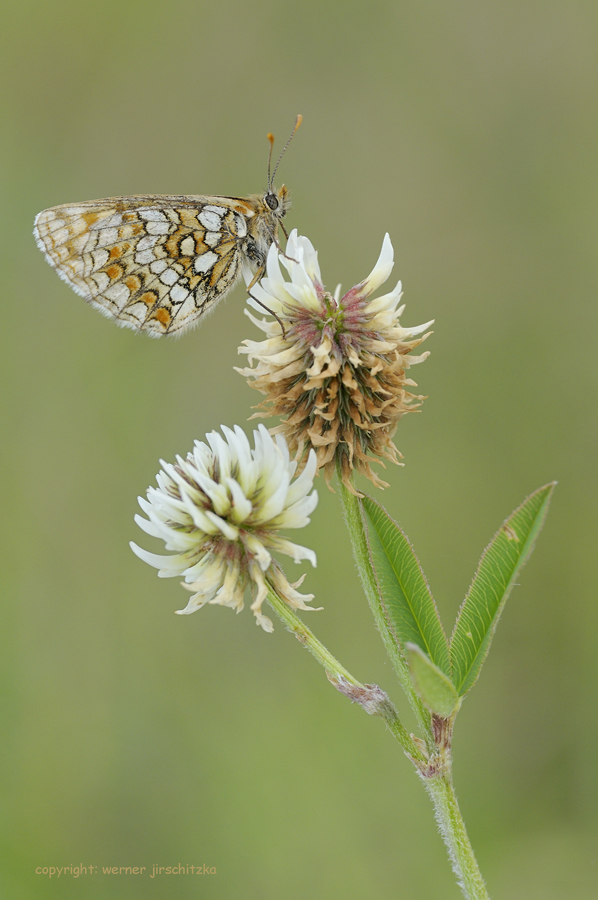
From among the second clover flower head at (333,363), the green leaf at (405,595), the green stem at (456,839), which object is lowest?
the green stem at (456,839)

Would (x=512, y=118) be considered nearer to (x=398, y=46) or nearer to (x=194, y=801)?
(x=398, y=46)

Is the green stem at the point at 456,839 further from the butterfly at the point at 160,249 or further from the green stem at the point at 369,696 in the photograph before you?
the butterfly at the point at 160,249

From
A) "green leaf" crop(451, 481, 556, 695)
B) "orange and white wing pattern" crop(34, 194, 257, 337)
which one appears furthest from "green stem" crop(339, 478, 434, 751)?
"orange and white wing pattern" crop(34, 194, 257, 337)

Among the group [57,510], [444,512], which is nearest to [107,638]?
[57,510]

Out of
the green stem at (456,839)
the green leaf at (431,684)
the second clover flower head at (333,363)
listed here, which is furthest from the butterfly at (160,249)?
the green stem at (456,839)

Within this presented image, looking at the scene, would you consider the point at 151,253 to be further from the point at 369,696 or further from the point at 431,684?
the point at 431,684

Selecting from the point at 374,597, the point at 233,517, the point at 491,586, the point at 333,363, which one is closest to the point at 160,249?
the point at 333,363
